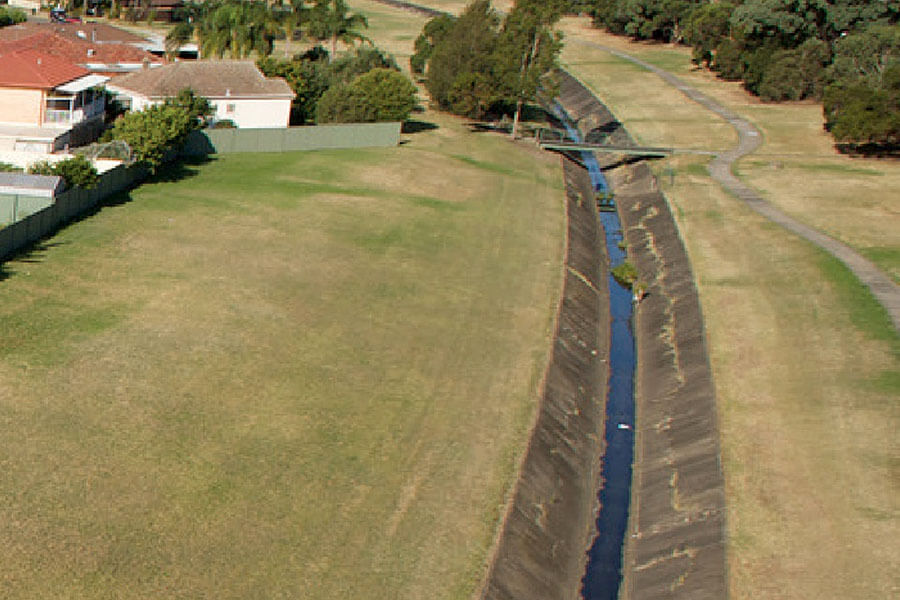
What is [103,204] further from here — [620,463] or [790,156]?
[790,156]

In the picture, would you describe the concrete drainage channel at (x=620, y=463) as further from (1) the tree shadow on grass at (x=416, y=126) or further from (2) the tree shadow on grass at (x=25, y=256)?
(1) the tree shadow on grass at (x=416, y=126)

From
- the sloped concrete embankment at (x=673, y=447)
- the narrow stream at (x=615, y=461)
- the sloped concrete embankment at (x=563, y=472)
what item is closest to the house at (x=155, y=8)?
the sloped concrete embankment at (x=673, y=447)

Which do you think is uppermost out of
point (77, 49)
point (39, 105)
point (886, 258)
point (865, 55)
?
point (865, 55)

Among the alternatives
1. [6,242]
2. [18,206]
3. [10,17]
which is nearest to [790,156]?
[18,206]

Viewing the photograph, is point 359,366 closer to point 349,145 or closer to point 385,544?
point 385,544

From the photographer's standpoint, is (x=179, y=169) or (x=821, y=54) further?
(x=821, y=54)

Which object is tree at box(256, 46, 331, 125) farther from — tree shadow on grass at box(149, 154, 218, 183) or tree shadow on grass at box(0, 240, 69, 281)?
tree shadow on grass at box(0, 240, 69, 281)

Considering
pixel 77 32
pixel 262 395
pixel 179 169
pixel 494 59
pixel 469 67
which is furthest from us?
pixel 77 32

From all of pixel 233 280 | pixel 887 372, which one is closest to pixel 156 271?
pixel 233 280
